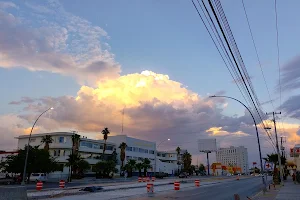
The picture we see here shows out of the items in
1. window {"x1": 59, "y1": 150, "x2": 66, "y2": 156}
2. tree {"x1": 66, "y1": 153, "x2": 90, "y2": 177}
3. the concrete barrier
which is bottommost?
the concrete barrier

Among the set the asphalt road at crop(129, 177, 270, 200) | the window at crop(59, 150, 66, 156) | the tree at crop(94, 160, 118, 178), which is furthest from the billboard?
the asphalt road at crop(129, 177, 270, 200)

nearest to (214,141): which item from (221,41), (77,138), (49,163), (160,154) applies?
(160,154)

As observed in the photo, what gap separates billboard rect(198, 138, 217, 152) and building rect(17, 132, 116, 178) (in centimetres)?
5383

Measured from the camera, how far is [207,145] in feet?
454

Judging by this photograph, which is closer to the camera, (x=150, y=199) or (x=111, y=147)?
(x=150, y=199)

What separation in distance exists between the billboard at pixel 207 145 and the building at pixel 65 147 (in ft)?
177

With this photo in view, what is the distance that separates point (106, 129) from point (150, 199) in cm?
7545

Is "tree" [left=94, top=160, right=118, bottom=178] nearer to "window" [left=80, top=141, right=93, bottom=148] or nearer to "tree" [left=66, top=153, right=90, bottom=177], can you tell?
"tree" [left=66, top=153, right=90, bottom=177]

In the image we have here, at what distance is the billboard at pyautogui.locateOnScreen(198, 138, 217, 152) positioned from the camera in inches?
5389

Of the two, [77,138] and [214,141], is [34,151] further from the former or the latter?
[214,141]

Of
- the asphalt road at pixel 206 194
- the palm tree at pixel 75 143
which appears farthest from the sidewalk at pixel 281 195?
the palm tree at pixel 75 143

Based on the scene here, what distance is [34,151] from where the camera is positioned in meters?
52.8

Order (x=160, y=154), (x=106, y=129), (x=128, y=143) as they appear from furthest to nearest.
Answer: (x=160, y=154) → (x=128, y=143) → (x=106, y=129)

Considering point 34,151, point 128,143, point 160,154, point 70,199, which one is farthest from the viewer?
point 160,154
